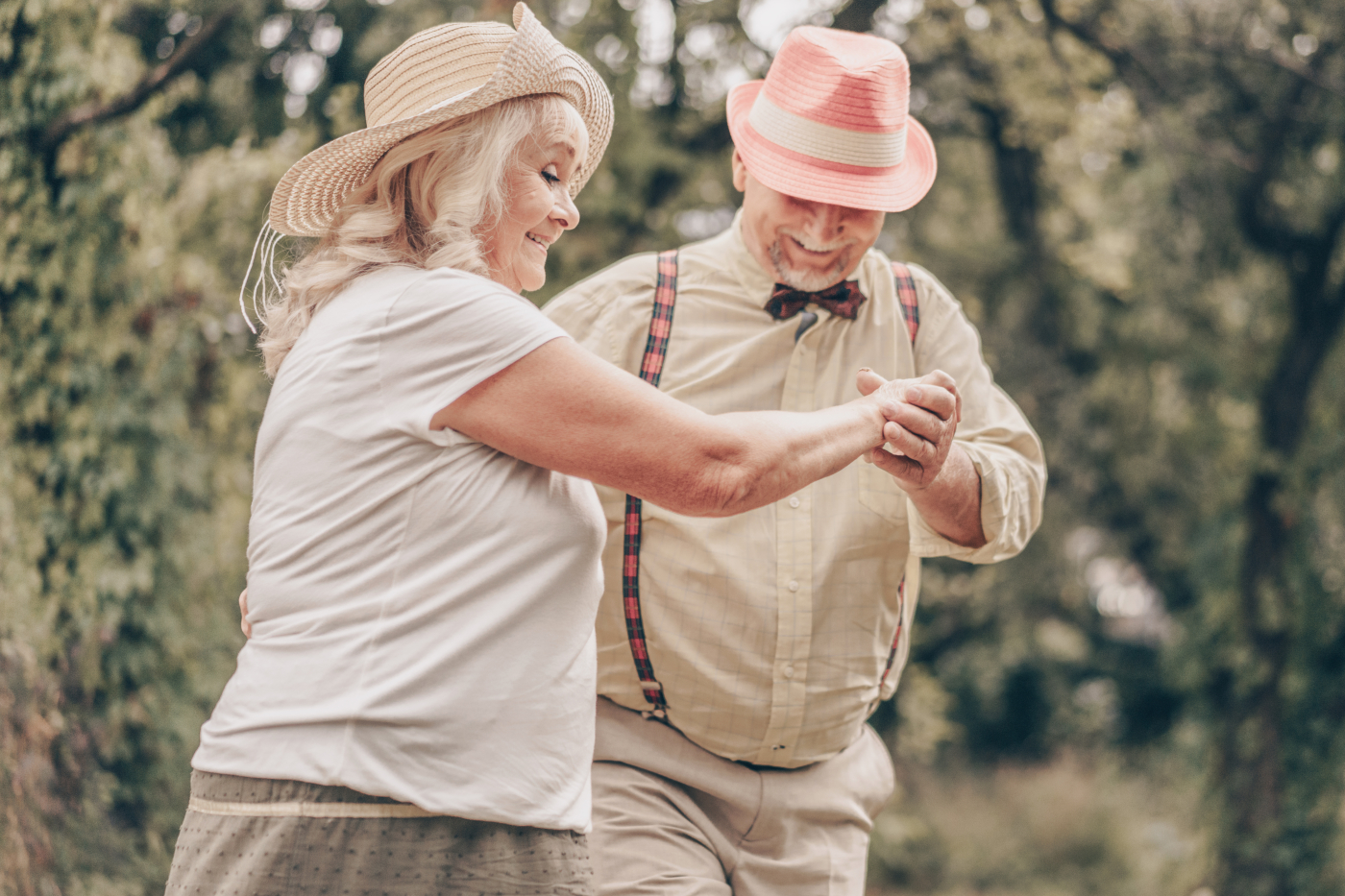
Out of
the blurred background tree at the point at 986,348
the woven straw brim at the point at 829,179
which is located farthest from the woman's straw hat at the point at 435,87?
the woven straw brim at the point at 829,179

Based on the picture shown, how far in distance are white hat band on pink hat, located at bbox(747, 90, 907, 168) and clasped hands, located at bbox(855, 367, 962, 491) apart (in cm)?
55

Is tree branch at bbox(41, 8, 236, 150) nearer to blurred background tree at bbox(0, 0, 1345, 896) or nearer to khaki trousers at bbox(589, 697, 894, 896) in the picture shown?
blurred background tree at bbox(0, 0, 1345, 896)

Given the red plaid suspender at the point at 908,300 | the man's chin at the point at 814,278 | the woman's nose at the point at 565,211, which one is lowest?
the red plaid suspender at the point at 908,300

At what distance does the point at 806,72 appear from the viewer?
7.94 feet

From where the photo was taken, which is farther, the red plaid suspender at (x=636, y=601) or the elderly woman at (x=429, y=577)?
the red plaid suspender at (x=636, y=601)

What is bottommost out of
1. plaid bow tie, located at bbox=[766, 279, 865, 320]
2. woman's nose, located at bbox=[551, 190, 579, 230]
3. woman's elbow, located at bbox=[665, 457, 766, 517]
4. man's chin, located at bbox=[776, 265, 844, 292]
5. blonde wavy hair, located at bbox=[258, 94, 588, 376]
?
plaid bow tie, located at bbox=[766, 279, 865, 320]

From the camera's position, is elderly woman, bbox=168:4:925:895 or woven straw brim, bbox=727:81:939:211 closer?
elderly woman, bbox=168:4:925:895

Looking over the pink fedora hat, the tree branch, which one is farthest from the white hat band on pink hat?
the tree branch

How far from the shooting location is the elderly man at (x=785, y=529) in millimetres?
2303

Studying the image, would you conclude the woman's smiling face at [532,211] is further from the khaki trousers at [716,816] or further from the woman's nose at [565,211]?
the khaki trousers at [716,816]

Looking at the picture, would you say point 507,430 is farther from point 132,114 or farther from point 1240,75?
point 1240,75

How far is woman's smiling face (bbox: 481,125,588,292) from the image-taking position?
1.71 meters

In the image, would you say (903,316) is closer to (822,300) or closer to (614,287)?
(822,300)

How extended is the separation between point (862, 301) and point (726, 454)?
971 mm
